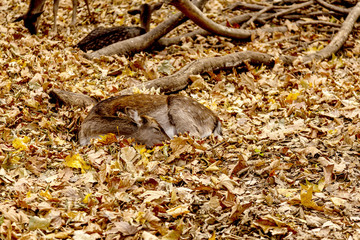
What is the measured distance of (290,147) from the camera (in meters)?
4.67

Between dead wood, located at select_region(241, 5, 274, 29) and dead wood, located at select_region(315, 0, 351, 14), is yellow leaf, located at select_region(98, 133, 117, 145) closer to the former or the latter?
dead wood, located at select_region(241, 5, 274, 29)

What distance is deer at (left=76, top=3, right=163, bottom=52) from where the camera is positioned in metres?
8.43

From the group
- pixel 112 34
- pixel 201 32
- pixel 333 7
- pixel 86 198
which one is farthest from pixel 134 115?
pixel 333 7

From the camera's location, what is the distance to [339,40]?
8234 millimetres

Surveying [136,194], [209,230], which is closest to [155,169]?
[136,194]

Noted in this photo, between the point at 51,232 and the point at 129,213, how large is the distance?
0.64 metres

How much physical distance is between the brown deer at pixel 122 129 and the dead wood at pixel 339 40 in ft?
12.9

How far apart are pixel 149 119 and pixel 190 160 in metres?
0.80

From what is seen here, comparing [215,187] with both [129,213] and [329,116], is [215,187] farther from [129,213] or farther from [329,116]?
[329,116]

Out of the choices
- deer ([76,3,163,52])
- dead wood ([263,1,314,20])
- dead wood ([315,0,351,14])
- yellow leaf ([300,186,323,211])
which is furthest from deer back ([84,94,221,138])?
dead wood ([315,0,351,14])

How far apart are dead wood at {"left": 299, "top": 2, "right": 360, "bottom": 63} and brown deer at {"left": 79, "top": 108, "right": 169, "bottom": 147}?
3921 mm

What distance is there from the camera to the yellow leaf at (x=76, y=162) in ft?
14.1

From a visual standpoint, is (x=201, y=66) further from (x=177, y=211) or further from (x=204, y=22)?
(x=177, y=211)

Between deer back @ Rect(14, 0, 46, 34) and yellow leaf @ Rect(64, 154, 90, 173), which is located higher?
deer back @ Rect(14, 0, 46, 34)
